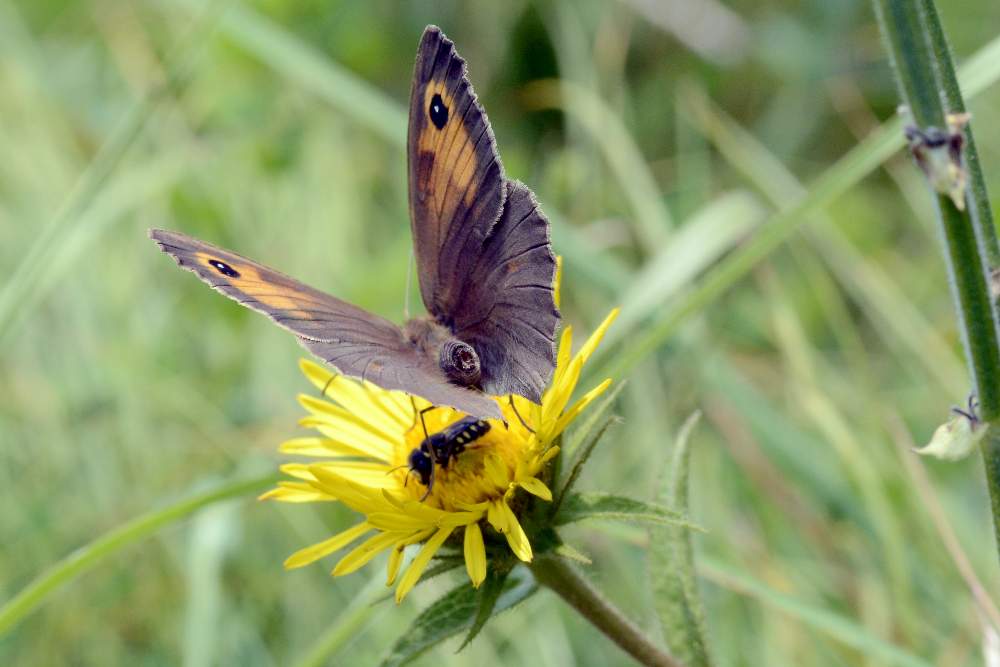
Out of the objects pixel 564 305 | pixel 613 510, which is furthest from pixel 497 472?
pixel 564 305

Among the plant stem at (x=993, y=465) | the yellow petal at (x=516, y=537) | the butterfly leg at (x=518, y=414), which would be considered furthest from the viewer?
the butterfly leg at (x=518, y=414)

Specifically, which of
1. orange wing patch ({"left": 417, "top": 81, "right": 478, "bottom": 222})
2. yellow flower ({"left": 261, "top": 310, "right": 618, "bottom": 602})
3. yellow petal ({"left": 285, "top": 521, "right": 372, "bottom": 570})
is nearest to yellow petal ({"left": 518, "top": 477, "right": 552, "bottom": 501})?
yellow flower ({"left": 261, "top": 310, "right": 618, "bottom": 602})

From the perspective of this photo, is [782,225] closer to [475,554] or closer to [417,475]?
[417,475]

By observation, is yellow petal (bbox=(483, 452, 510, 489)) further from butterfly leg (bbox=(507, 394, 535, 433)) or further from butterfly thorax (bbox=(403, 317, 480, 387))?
butterfly thorax (bbox=(403, 317, 480, 387))

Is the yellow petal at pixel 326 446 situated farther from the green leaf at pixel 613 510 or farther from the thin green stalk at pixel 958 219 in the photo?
the thin green stalk at pixel 958 219

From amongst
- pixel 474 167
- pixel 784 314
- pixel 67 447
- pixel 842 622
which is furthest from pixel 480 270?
pixel 67 447

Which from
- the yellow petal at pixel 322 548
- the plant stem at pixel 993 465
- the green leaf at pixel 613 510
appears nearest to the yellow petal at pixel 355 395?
the yellow petal at pixel 322 548

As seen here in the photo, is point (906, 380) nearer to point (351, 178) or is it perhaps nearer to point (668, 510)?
point (351, 178)

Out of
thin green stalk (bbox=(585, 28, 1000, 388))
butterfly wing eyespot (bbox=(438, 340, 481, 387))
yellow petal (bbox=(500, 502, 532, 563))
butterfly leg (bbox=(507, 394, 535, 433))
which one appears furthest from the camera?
thin green stalk (bbox=(585, 28, 1000, 388))
